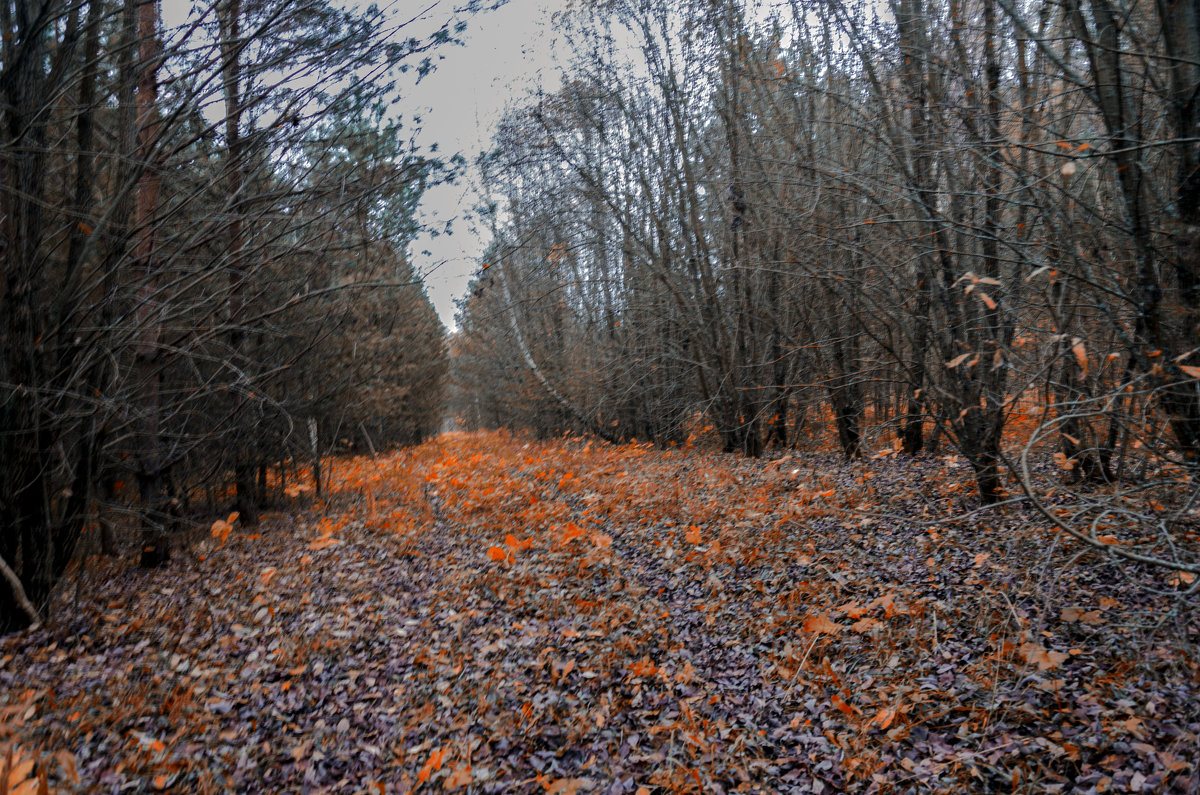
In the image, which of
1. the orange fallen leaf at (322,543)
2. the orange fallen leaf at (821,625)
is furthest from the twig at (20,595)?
the orange fallen leaf at (821,625)

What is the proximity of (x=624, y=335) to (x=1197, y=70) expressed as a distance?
11250 millimetres

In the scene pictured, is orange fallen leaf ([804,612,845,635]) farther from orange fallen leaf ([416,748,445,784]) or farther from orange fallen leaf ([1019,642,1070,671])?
orange fallen leaf ([416,748,445,784])

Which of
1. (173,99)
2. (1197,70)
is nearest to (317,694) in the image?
(173,99)

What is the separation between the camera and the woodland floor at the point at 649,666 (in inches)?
112

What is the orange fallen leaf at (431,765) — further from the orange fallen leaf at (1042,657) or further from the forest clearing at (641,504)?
the orange fallen leaf at (1042,657)

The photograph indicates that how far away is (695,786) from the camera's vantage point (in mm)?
2824

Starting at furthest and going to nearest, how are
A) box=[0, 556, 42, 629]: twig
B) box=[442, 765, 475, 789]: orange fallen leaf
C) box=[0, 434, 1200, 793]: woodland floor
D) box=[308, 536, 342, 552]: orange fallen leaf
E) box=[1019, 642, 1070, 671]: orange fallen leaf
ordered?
box=[308, 536, 342, 552]: orange fallen leaf
box=[0, 556, 42, 629]: twig
box=[1019, 642, 1070, 671]: orange fallen leaf
box=[442, 765, 475, 789]: orange fallen leaf
box=[0, 434, 1200, 793]: woodland floor

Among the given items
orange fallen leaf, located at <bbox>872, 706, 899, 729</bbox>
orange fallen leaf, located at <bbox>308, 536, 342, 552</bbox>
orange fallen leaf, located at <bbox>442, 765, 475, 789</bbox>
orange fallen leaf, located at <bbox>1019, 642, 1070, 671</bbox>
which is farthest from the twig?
orange fallen leaf, located at <bbox>1019, 642, 1070, 671</bbox>

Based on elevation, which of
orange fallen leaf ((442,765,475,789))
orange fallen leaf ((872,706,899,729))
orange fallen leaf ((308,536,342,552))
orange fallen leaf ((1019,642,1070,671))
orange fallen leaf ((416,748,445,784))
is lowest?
orange fallen leaf ((442,765,475,789))

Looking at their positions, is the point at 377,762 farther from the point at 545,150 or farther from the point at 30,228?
the point at 545,150

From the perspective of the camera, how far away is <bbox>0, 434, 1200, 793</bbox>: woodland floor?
284 centimetres

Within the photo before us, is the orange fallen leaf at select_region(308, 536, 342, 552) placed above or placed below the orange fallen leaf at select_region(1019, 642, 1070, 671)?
above

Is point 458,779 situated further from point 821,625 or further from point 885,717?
point 821,625

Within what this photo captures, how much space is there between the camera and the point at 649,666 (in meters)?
3.78
